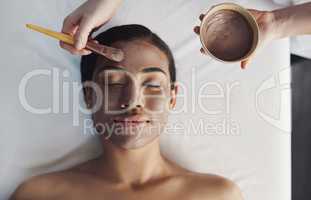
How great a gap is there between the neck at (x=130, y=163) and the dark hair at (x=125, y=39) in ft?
0.44

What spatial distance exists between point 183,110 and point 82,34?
0.24 m

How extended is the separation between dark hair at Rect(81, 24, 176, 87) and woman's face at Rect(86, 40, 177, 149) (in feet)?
0.04

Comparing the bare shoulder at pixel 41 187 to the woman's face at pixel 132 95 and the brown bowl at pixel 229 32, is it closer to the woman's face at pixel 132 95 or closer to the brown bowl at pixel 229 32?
the woman's face at pixel 132 95

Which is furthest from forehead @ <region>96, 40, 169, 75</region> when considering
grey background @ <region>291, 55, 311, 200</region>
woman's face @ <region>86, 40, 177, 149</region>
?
grey background @ <region>291, 55, 311, 200</region>

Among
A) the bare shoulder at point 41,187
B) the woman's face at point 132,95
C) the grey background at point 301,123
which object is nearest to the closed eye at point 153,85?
the woman's face at point 132,95

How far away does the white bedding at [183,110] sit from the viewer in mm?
760

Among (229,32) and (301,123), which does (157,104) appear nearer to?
(229,32)

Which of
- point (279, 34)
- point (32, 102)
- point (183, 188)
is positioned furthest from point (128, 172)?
point (279, 34)

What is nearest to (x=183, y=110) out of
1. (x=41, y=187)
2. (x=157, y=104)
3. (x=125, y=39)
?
(x=157, y=104)

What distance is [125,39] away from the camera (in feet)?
2.45

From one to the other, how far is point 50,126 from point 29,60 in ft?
0.43

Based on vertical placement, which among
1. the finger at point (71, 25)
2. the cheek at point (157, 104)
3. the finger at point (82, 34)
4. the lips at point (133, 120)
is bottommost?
the lips at point (133, 120)

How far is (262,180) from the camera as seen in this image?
79 cm

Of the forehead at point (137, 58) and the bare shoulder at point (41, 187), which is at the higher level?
the forehead at point (137, 58)
